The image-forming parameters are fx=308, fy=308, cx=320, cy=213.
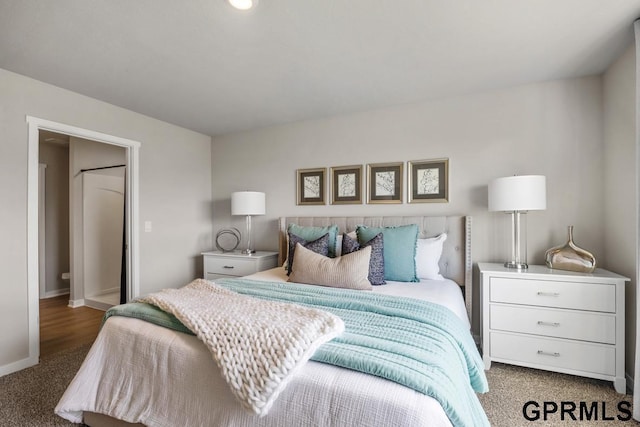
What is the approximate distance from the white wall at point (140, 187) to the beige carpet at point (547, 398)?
3.34 meters

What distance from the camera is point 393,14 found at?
1.72 m

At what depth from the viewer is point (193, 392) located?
4.14 ft

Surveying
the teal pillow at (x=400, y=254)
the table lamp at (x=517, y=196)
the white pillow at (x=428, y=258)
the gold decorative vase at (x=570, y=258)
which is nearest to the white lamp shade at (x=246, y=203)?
the teal pillow at (x=400, y=254)

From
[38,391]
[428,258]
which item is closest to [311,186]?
[428,258]

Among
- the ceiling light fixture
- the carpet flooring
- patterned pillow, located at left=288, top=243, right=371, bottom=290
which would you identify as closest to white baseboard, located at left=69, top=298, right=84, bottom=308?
the carpet flooring

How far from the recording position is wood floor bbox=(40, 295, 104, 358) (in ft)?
9.48

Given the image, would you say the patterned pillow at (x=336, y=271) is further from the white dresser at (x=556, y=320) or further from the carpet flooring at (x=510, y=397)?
the carpet flooring at (x=510, y=397)

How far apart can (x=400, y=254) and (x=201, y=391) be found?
1705 millimetres

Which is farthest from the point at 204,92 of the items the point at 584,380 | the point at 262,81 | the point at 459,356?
the point at 584,380

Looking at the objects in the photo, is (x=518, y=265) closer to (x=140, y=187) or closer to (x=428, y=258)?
(x=428, y=258)

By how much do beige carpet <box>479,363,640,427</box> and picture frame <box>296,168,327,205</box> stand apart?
7.30ft

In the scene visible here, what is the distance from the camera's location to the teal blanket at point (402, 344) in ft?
3.31

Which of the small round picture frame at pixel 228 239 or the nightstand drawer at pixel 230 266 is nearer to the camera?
the nightstand drawer at pixel 230 266

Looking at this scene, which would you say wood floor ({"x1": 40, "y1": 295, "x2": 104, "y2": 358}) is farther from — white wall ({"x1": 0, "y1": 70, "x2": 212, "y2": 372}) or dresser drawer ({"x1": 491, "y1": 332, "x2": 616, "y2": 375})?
dresser drawer ({"x1": 491, "y1": 332, "x2": 616, "y2": 375})
